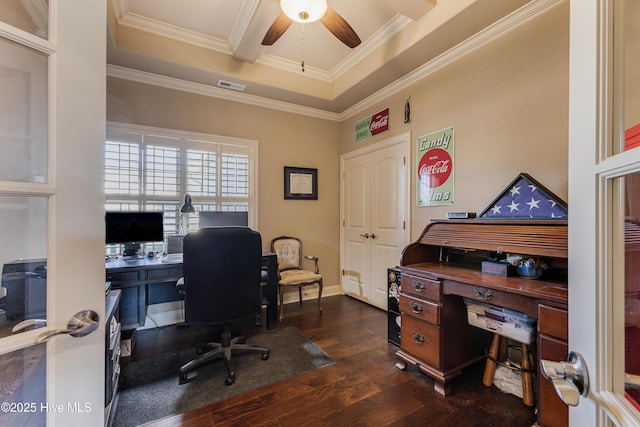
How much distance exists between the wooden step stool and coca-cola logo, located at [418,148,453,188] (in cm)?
146

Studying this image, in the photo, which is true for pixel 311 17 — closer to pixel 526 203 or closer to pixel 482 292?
pixel 526 203

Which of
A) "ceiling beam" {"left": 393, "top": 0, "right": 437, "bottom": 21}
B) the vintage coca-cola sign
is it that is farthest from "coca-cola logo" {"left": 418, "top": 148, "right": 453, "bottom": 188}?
"ceiling beam" {"left": 393, "top": 0, "right": 437, "bottom": 21}

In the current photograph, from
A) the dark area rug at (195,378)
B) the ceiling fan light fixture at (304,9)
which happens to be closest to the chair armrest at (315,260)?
the dark area rug at (195,378)

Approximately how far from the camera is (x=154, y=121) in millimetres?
3057

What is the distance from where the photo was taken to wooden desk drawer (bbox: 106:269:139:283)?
2.27 m

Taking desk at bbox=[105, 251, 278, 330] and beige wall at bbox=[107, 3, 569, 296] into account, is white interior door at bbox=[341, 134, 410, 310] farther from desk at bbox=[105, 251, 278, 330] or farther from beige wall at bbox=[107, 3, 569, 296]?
desk at bbox=[105, 251, 278, 330]

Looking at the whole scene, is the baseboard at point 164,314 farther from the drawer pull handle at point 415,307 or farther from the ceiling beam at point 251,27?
the ceiling beam at point 251,27

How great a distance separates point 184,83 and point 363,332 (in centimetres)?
347

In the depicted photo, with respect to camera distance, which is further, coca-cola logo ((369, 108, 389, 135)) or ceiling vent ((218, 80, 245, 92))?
coca-cola logo ((369, 108, 389, 135))

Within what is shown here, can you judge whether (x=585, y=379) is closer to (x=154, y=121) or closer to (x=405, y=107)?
(x=405, y=107)

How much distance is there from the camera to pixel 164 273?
98.1 inches

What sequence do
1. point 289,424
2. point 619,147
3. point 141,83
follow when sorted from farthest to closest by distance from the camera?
point 141,83
point 289,424
point 619,147

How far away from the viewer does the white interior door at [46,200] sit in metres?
0.58

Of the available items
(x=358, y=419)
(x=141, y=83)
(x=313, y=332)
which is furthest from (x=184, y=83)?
(x=358, y=419)
